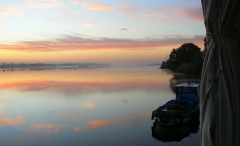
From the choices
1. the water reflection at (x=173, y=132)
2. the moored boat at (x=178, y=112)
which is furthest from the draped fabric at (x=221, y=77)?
the water reflection at (x=173, y=132)

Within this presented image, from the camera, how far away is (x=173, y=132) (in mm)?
16438

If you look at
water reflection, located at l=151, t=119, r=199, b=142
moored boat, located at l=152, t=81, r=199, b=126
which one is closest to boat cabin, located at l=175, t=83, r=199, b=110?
moored boat, located at l=152, t=81, r=199, b=126

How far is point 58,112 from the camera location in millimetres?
23312

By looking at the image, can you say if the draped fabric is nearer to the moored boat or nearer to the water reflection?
the moored boat

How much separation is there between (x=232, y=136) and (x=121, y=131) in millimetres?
14979

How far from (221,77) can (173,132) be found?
14663 millimetres

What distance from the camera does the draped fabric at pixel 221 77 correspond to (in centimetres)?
239

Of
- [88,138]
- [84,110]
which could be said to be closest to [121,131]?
[88,138]

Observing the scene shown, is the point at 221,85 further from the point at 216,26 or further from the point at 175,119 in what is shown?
the point at 175,119

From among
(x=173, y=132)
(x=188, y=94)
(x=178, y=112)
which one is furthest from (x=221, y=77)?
(x=188, y=94)

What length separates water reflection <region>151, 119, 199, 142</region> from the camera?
15.9 metres

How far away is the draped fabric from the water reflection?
45.0 feet

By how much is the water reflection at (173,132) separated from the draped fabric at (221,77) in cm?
1370

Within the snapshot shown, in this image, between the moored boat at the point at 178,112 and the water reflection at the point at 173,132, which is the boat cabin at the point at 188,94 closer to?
the moored boat at the point at 178,112
